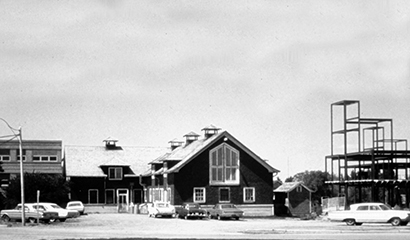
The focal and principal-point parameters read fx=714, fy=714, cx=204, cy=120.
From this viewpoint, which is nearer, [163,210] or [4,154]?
[163,210]

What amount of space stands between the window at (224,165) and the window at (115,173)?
17.2 meters

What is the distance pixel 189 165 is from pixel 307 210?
57.2 ft

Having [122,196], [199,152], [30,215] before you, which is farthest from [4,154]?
[30,215]

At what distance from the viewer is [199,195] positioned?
7131cm

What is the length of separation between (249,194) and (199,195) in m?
5.22

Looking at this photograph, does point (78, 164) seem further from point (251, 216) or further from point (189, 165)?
point (251, 216)

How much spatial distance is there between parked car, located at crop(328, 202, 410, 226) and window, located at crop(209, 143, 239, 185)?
89.4ft

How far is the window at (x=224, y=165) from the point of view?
2822 inches

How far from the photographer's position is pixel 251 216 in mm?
69938

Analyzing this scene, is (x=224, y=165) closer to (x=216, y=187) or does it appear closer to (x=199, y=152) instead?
(x=216, y=187)

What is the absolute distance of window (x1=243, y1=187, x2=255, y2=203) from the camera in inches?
2847

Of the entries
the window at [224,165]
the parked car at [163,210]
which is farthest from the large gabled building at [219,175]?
the parked car at [163,210]

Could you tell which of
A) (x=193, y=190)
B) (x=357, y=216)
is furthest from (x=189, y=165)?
(x=357, y=216)

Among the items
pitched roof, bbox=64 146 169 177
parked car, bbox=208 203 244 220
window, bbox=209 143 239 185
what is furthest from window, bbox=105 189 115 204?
parked car, bbox=208 203 244 220
